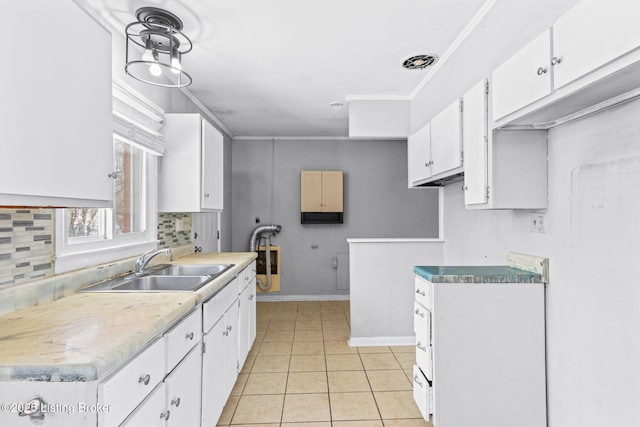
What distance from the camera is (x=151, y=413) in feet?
3.82

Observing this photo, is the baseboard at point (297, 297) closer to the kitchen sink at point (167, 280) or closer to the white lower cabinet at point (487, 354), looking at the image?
the kitchen sink at point (167, 280)

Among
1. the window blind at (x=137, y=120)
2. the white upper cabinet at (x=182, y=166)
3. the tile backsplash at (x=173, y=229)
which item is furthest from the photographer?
the tile backsplash at (x=173, y=229)

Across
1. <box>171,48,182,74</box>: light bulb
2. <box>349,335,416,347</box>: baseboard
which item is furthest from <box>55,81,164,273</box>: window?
<box>349,335,416,347</box>: baseboard

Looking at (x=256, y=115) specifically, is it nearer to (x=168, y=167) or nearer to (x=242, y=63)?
(x=242, y=63)

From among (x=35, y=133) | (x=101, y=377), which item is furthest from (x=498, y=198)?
(x=35, y=133)

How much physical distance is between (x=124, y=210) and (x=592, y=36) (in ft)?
8.69

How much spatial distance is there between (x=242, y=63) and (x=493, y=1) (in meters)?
1.79

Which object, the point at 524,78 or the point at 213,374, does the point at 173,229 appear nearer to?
the point at 213,374

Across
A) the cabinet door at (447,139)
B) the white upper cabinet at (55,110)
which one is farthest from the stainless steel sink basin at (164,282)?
the cabinet door at (447,139)

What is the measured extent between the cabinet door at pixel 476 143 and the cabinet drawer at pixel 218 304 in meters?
1.54

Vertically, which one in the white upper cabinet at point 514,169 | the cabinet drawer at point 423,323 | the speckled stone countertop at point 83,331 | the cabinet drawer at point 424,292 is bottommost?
the cabinet drawer at point 423,323

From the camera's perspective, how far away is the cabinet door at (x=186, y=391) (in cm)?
134

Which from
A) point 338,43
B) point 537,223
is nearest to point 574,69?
point 537,223

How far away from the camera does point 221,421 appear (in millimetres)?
2102
